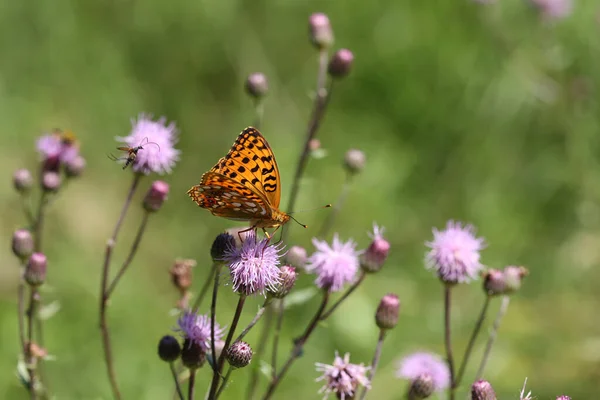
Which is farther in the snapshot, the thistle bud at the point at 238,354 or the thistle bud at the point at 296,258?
the thistle bud at the point at 296,258

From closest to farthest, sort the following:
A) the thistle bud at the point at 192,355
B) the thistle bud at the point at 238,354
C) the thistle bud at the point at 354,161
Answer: the thistle bud at the point at 238,354 → the thistle bud at the point at 192,355 → the thistle bud at the point at 354,161

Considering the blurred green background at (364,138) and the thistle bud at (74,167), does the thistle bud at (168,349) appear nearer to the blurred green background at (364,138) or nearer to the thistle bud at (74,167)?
the thistle bud at (74,167)

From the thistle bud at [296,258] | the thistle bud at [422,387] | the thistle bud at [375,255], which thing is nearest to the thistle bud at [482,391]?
the thistle bud at [422,387]

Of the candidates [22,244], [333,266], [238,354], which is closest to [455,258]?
[333,266]

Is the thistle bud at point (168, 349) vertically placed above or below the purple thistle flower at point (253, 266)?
below

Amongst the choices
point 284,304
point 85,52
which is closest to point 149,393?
point 284,304

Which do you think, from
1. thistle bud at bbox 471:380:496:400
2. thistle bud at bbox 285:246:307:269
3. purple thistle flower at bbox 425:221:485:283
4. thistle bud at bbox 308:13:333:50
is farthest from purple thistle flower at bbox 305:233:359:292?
thistle bud at bbox 308:13:333:50
